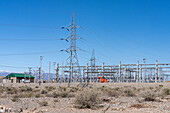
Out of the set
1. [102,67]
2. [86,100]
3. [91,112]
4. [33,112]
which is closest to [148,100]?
[86,100]

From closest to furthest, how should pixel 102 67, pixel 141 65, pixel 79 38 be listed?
pixel 79 38 < pixel 141 65 < pixel 102 67

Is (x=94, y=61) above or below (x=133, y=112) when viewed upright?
above

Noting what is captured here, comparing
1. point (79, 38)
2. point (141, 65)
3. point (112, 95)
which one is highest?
point (79, 38)

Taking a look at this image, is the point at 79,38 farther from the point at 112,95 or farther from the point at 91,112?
the point at 91,112

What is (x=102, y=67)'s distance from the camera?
53094 millimetres

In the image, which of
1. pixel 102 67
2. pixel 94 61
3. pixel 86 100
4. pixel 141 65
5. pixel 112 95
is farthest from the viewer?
pixel 94 61

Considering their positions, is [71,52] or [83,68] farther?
[83,68]

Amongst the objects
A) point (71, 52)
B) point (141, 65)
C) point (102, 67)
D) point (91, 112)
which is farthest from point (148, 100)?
point (102, 67)

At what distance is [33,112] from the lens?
891cm

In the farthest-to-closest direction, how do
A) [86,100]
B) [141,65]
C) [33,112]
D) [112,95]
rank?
[141,65]
[112,95]
[86,100]
[33,112]

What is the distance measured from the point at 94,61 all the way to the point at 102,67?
5386 mm

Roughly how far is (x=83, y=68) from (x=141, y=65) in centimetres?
1705

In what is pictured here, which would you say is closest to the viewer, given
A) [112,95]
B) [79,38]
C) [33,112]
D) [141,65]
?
[33,112]

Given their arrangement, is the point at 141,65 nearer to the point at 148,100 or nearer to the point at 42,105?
the point at 148,100
